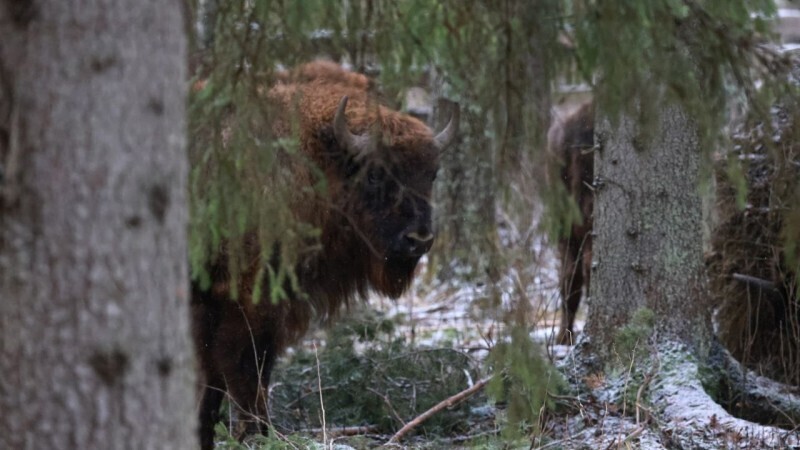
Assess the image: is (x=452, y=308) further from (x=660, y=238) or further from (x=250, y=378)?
(x=660, y=238)

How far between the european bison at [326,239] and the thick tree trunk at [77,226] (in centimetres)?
364

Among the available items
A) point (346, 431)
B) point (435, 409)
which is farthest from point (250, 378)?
point (435, 409)

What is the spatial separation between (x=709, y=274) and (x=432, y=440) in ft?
9.03

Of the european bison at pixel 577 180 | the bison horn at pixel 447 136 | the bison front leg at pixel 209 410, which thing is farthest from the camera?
the european bison at pixel 577 180

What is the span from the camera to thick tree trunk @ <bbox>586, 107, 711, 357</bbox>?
596cm

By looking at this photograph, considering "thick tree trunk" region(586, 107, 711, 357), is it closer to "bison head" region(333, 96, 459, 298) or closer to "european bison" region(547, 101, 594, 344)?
"bison head" region(333, 96, 459, 298)

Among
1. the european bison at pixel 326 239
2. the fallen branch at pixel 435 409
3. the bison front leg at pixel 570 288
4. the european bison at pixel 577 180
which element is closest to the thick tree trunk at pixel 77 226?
the fallen branch at pixel 435 409

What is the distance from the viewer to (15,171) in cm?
228

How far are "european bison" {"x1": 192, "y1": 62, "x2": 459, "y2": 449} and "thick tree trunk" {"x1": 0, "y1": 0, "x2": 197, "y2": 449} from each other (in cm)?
364

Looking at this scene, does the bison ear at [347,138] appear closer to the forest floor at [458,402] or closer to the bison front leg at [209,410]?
the forest floor at [458,402]

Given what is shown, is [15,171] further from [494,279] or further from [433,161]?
[433,161]

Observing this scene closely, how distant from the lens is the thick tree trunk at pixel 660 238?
19.5ft

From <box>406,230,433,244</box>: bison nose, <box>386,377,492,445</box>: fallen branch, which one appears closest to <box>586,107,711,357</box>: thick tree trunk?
<box>386,377,492,445</box>: fallen branch

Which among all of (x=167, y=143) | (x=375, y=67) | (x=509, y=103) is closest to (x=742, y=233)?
(x=375, y=67)
